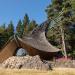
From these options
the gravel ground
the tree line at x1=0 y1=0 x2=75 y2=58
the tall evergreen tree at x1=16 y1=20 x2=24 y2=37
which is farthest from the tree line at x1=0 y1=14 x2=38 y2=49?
the gravel ground

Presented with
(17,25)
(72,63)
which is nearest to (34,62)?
(72,63)

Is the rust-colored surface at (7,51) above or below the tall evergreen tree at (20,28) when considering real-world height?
below

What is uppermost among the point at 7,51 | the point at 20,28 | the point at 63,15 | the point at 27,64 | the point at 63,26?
the point at 20,28

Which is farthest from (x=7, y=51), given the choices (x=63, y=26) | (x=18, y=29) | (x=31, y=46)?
(x=18, y=29)

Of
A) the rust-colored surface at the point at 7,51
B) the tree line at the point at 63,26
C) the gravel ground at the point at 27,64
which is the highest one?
the tree line at the point at 63,26

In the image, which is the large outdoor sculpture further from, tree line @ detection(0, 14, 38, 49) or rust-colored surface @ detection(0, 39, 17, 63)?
tree line @ detection(0, 14, 38, 49)

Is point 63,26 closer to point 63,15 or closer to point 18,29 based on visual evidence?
point 63,15

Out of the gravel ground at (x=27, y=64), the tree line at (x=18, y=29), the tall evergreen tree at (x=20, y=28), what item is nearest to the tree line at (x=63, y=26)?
the tree line at (x=18, y=29)

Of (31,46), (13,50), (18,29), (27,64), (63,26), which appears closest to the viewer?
(27,64)

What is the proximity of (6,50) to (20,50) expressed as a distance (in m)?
1.51

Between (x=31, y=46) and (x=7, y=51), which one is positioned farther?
(x=7, y=51)

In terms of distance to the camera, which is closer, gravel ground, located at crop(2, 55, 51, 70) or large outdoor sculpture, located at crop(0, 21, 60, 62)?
gravel ground, located at crop(2, 55, 51, 70)

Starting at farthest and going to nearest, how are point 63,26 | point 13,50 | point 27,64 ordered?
1. point 63,26
2. point 13,50
3. point 27,64

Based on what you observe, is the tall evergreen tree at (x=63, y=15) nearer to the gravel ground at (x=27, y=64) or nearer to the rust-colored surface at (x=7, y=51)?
the rust-colored surface at (x=7, y=51)
